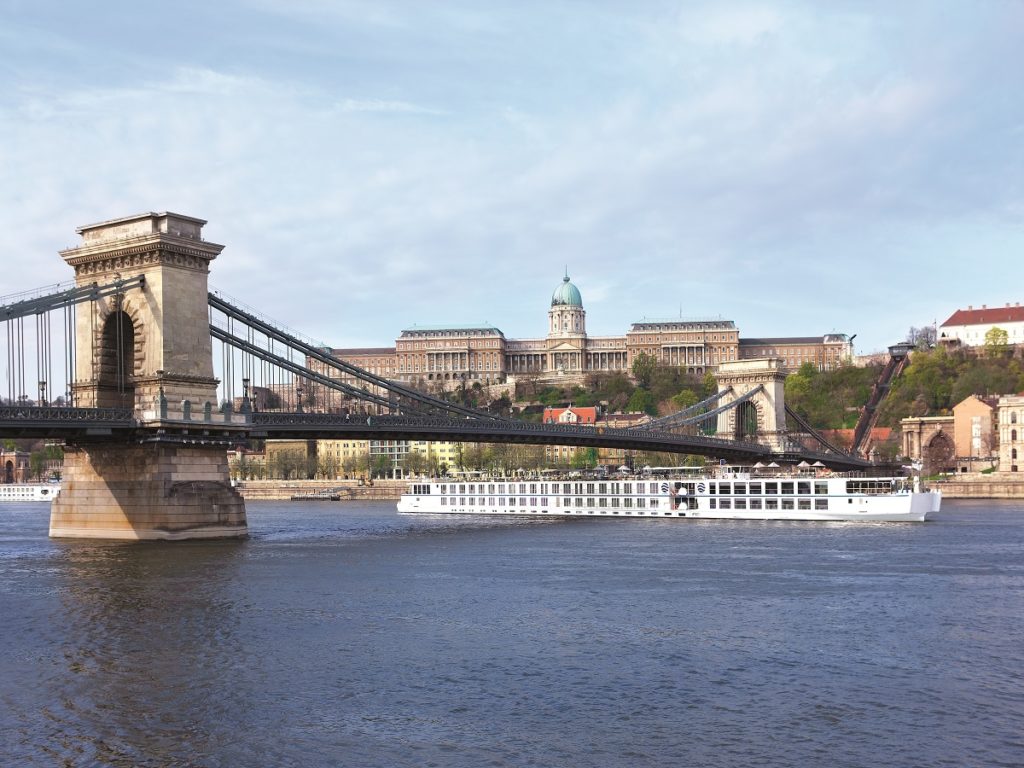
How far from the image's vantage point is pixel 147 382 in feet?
140

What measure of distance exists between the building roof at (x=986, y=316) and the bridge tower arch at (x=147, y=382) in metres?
118

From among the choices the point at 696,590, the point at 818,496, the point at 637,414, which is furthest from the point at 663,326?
the point at 696,590

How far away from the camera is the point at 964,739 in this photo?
1716cm

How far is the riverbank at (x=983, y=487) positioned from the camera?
3521 inches

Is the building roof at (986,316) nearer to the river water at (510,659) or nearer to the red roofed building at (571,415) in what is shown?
the red roofed building at (571,415)

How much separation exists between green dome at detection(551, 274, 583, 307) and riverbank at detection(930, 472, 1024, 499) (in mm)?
108952

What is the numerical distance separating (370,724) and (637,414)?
121 meters

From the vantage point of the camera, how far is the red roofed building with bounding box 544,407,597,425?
13536cm

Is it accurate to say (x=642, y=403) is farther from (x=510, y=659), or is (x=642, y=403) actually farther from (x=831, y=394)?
(x=510, y=659)

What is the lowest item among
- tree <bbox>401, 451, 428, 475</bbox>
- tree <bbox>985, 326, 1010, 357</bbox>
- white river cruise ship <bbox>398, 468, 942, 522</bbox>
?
white river cruise ship <bbox>398, 468, 942, 522</bbox>

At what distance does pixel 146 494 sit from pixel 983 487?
2694 inches

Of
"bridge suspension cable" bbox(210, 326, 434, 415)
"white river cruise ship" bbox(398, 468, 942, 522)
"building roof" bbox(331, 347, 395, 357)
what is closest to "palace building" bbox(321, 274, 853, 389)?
"building roof" bbox(331, 347, 395, 357)

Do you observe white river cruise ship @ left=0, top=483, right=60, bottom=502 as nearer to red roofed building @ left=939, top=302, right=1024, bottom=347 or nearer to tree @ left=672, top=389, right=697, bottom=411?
tree @ left=672, top=389, right=697, bottom=411

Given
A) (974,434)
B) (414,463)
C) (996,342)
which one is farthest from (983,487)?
(414,463)
